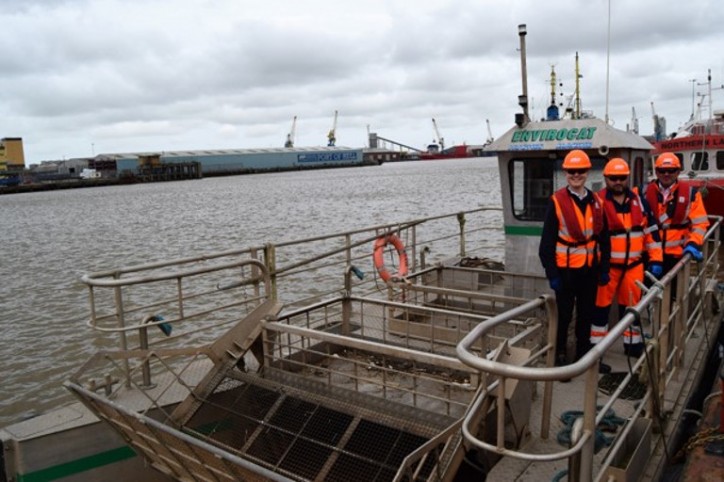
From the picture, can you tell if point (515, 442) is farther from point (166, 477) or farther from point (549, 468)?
point (166, 477)

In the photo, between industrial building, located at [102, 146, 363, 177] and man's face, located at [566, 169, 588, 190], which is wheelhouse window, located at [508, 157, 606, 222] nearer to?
man's face, located at [566, 169, 588, 190]

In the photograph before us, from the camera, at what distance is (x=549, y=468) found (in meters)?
3.77

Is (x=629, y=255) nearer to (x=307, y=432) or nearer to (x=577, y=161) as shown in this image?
(x=577, y=161)

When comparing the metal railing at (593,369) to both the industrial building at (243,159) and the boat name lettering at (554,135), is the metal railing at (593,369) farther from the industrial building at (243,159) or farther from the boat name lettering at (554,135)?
the industrial building at (243,159)

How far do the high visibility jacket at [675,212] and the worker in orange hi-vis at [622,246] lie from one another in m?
0.81

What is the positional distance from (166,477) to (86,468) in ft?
2.02

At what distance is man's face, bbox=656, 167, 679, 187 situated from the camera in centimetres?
605

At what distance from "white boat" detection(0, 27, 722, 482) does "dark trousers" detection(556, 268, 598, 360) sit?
207 millimetres

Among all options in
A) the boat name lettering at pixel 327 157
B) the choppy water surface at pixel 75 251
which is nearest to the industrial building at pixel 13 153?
the boat name lettering at pixel 327 157

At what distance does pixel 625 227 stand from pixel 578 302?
29.4 inches

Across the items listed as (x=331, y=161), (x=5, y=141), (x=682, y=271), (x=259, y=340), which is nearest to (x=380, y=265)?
(x=259, y=340)

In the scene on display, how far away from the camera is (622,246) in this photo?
17.3 feet

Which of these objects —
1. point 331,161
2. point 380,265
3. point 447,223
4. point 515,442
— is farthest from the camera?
point 331,161

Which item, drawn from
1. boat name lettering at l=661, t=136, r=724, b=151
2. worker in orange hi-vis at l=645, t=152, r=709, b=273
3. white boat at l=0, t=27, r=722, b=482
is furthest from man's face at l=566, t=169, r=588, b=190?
boat name lettering at l=661, t=136, r=724, b=151
